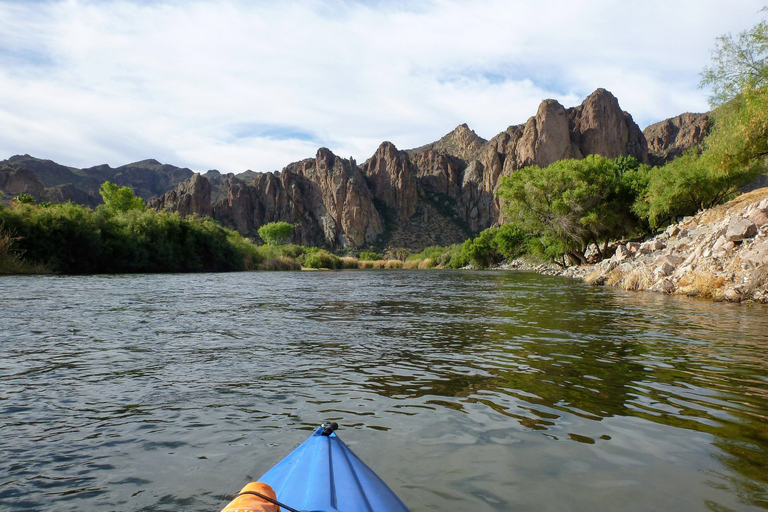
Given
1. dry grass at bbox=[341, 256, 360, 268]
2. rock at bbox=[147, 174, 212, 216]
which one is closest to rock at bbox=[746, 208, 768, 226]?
dry grass at bbox=[341, 256, 360, 268]

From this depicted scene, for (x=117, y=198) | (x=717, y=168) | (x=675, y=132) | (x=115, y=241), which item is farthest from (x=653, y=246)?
(x=675, y=132)

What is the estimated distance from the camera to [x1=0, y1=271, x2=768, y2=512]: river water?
290cm

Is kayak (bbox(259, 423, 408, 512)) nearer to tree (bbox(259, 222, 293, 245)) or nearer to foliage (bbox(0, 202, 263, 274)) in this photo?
foliage (bbox(0, 202, 263, 274))

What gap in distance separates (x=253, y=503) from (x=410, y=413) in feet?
8.41

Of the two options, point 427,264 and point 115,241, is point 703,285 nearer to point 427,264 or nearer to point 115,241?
point 115,241

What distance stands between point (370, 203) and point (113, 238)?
115 meters

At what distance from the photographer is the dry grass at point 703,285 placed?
555 inches

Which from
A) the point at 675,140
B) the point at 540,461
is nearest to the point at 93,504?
the point at 540,461

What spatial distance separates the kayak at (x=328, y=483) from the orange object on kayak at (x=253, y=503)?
5.6 inches

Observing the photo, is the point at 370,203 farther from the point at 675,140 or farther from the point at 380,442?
the point at 380,442

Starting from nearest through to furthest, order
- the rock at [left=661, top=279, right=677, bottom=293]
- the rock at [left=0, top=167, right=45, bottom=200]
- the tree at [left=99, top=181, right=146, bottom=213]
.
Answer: the rock at [left=661, top=279, right=677, bottom=293] → the tree at [left=99, top=181, right=146, bottom=213] → the rock at [left=0, top=167, right=45, bottom=200]

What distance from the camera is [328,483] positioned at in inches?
87.9

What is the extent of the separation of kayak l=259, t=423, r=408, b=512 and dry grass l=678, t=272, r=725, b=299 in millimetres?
15432

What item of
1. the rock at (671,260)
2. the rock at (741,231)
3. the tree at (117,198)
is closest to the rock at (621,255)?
the rock at (671,260)
